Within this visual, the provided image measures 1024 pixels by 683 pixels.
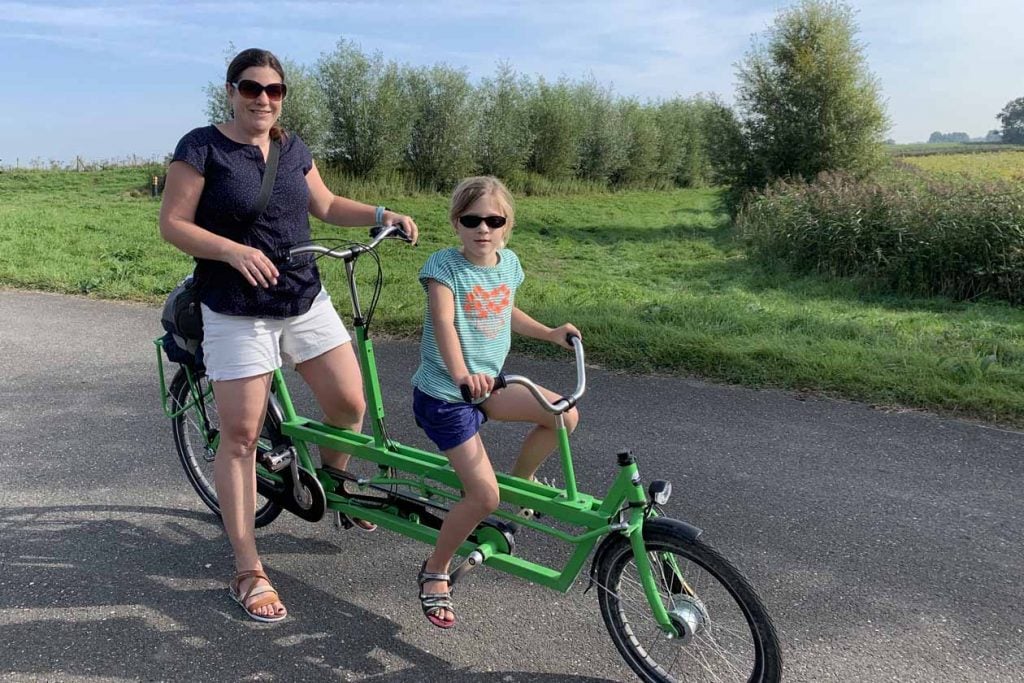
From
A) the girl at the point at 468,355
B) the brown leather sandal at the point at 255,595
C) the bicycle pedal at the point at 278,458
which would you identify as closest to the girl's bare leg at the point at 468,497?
the girl at the point at 468,355

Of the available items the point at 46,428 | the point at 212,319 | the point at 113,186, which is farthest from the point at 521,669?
the point at 113,186

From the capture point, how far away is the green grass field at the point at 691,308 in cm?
571

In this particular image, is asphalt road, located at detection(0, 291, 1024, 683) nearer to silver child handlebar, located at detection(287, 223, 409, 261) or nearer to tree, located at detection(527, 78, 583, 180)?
silver child handlebar, located at detection(287, 223, 409, 261)

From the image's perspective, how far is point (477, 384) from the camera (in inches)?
99.3

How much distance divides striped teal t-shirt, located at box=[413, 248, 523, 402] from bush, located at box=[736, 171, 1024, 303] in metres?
9.10

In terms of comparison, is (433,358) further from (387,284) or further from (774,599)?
(387,284)

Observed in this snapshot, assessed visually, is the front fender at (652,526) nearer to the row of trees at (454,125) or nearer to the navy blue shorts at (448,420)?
the navy blue shorts at (448,420)

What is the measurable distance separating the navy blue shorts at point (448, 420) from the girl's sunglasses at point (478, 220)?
0.62 m

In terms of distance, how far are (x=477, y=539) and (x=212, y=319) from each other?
4.28ft

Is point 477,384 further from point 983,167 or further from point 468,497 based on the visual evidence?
point 983,167

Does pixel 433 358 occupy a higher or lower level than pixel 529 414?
higher

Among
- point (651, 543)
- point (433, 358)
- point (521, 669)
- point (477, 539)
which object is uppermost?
point (433, 358)

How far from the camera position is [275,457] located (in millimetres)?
3412

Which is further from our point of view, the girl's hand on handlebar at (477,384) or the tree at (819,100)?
the tree at (819,100)
